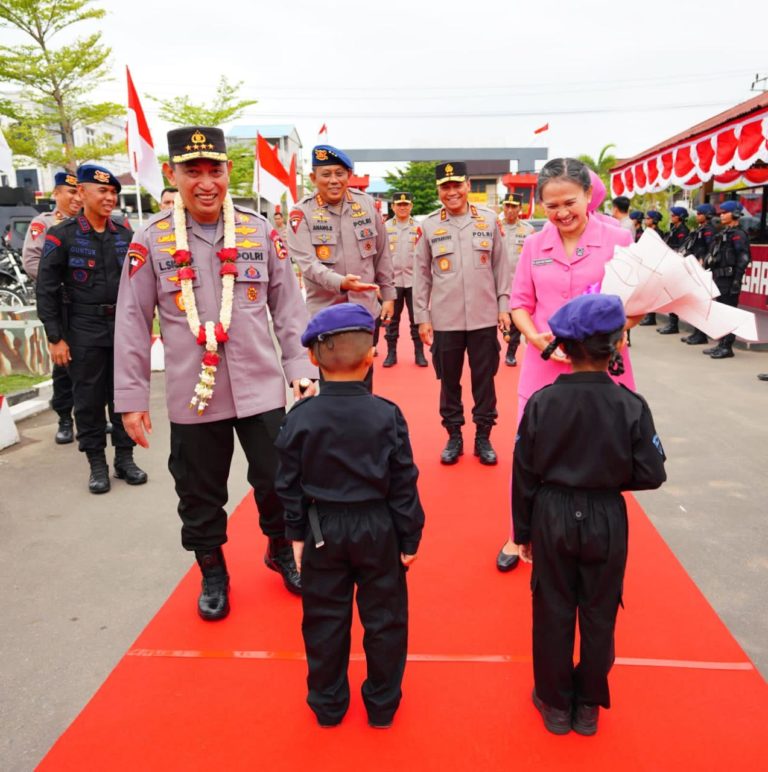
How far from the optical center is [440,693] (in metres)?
2.23

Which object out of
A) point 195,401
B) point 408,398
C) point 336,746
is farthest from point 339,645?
point 408,398

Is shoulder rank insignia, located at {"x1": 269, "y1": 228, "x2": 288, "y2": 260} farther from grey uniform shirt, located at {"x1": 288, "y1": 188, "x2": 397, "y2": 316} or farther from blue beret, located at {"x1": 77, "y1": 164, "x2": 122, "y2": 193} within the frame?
blue beret, located at {"x1": 77, "y1": 164, "x2": 122, "y2": 193}

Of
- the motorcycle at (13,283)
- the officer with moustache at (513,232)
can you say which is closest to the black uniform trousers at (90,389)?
the officer with moustache at (513,232)

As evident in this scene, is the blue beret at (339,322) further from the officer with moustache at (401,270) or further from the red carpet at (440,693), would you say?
the officer with moustache at (401,270)

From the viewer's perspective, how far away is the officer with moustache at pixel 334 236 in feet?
12.5

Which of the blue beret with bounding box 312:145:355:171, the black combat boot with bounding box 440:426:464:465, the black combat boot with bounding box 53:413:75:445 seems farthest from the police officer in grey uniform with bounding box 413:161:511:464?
the black combat boot with bounding box 53:413:75:445

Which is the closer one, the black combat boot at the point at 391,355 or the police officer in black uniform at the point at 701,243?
the black combat boot at the point at 391,355

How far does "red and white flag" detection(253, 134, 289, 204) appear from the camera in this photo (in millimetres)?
9938

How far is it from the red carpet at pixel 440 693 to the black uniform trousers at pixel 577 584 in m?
0.21

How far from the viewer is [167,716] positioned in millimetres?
2168

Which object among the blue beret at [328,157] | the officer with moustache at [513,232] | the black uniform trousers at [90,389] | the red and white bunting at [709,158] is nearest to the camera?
the blue beret at [328,157]

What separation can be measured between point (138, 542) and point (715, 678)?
9.24ft

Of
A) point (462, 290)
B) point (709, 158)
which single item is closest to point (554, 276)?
point (462, 290)

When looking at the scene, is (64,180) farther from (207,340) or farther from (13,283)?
(13,283)
